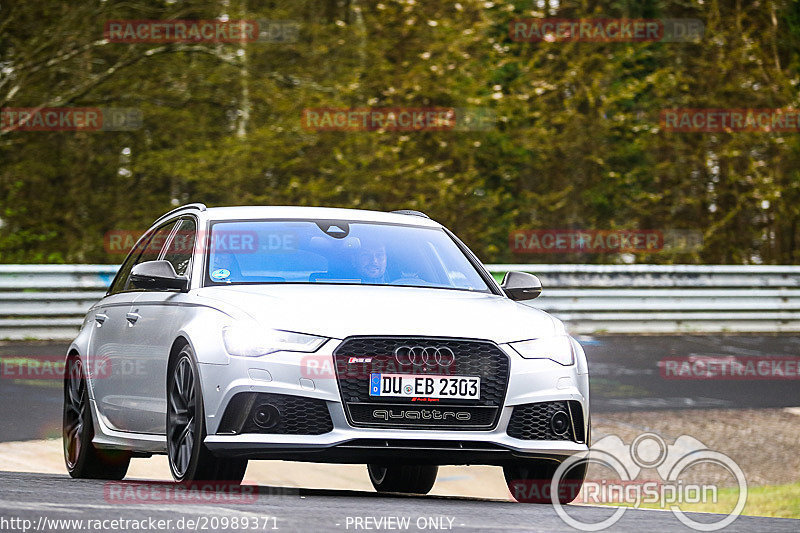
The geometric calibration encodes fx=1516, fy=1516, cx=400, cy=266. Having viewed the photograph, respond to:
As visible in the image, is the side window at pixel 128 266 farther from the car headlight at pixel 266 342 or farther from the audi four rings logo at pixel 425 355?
the audi four rings logo at pixel 425 355

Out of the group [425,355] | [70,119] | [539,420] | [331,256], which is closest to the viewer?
[425,355]

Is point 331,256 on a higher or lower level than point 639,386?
higher

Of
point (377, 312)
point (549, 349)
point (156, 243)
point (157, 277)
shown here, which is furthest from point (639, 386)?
point (377, 312)

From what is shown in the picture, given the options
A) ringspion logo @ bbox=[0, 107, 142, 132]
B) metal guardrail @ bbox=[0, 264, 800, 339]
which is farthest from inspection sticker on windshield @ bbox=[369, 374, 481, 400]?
ringspion logo @ bbox=[0, 107, 142, 132]

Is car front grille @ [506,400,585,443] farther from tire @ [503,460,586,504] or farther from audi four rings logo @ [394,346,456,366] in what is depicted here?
audi four rings logo @ [394,346,456,366]

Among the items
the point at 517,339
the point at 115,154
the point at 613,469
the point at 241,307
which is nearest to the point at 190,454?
the point at 241,307

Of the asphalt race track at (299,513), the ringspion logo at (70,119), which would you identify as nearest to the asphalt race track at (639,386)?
the asphalt race track at (299,513)

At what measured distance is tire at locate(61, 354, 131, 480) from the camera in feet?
29.9

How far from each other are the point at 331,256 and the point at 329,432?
1532 mm

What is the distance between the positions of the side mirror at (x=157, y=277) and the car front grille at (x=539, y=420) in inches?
76.9

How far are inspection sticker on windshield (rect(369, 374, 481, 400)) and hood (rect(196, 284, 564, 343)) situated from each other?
207mm

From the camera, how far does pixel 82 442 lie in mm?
9188

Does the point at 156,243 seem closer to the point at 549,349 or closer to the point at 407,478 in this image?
the point at 407,478

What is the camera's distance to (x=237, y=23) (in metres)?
25.4
